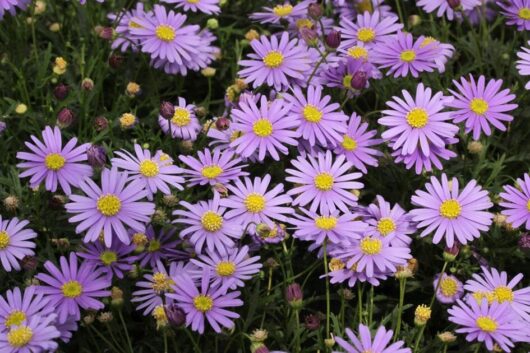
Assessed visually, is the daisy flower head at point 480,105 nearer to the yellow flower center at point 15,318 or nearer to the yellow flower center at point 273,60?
the yellow flower center at point 273,60

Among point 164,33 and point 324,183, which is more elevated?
point 164,33

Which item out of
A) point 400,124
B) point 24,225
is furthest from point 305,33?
point 24,225

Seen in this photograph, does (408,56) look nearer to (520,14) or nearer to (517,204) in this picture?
(520,14)

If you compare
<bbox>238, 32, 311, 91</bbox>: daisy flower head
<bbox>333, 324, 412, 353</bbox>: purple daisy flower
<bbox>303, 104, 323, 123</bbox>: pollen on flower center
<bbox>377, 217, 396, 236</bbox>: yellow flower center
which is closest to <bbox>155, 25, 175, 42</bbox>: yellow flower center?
<bbox>238, 32, 311, 91</bbox>: daisy flower head

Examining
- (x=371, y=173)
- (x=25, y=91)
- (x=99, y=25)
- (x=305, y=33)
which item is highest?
(x=99, y=25)

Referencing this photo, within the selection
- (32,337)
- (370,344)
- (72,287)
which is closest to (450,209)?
(370,344)

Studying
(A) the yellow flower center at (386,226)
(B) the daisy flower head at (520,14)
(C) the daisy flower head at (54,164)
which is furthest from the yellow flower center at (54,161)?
(B) the daisy flower head at (520,14)

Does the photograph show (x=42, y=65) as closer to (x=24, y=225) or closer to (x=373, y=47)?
(x=24, y=225)
